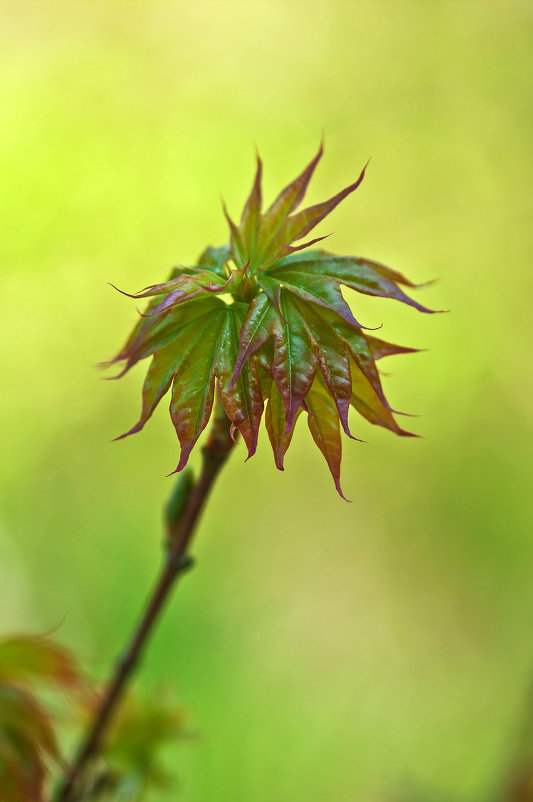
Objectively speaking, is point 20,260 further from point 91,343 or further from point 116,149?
Answer: point 116,149

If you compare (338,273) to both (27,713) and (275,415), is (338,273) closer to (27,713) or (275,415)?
(275,415)

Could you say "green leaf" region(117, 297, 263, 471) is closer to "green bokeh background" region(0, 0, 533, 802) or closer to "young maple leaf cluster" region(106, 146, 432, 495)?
"young maple leaf cluster" region(106, 146, 432, 495)

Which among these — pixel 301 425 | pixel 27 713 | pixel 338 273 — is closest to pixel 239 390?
pixel 338 273

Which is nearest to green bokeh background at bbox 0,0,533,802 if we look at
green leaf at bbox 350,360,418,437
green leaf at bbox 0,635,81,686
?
green leaf at bbox 0,635,81,686

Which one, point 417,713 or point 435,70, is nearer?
point 417,713

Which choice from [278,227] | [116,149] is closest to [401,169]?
[116,149]

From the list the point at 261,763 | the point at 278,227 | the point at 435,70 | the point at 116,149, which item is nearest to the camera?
the point at 278,227
